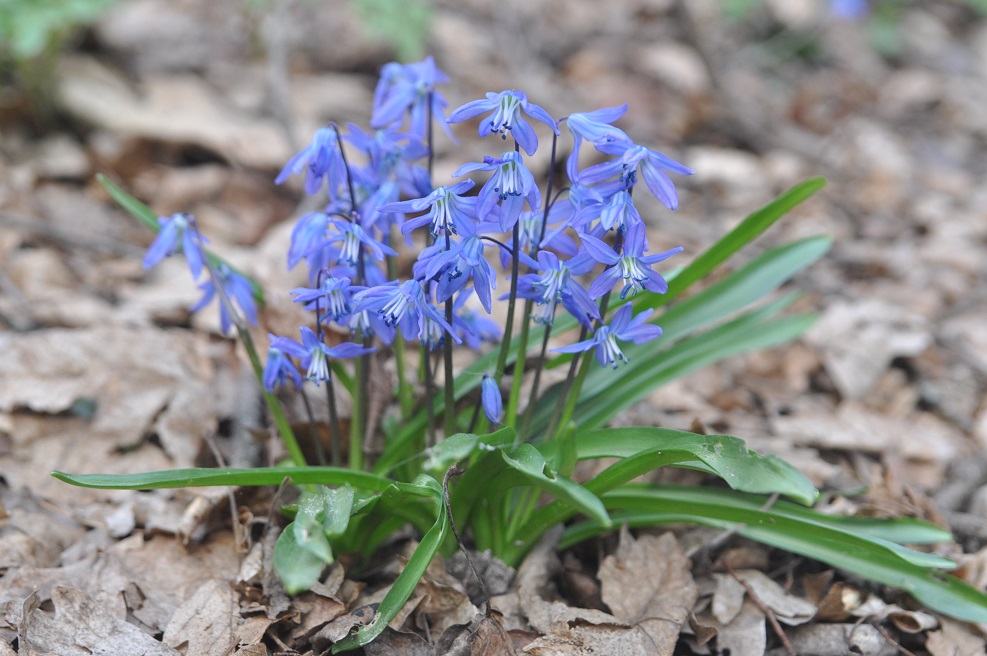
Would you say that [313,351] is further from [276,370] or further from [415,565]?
[415,565]

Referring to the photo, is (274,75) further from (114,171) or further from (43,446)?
(43,446)

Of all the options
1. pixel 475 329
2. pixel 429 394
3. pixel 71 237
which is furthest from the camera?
pixel 71 237

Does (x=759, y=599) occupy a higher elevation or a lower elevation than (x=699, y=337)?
lower

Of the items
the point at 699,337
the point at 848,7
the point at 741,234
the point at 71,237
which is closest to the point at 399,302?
the point at 741,234

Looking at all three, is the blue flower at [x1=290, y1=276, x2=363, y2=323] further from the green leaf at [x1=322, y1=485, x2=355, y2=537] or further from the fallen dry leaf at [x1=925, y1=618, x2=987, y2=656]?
the fallen dry leaf at [x1=925, y1=618, x2=987, y2=656]

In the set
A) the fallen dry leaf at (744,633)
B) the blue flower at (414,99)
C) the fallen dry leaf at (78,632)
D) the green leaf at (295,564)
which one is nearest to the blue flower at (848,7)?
the blue flower at (414,99)
